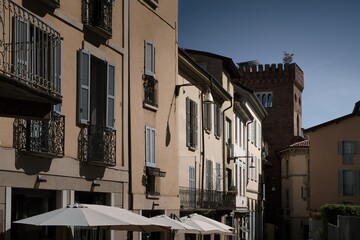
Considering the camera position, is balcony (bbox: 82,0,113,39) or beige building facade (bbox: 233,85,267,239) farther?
beige building facade (bbox: 233,85,267,239)

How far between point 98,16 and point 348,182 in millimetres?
42051

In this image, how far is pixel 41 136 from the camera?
13.7m

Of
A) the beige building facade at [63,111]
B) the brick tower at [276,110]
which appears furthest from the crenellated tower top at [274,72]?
the beige building facade at [63,111]

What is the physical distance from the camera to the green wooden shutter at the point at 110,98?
17156 mm

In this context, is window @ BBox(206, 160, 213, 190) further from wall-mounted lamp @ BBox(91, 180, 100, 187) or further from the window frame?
wall-mounted lamp @ BBox(91, 180, 100, 187)

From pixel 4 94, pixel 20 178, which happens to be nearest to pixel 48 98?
pixel 4 94

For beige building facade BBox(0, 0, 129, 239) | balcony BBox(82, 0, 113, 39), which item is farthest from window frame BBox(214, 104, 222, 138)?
balcony BBox(82, 0, 113, 39)

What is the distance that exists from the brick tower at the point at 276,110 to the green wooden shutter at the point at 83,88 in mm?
60647

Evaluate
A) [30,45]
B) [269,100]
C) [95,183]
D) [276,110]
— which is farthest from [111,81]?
[269,100]

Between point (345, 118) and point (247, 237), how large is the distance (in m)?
13.9

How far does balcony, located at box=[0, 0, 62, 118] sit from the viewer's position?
980 centimetres

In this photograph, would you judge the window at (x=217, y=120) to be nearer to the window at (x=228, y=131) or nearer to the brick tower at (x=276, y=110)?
the window at (x=228, y=131)

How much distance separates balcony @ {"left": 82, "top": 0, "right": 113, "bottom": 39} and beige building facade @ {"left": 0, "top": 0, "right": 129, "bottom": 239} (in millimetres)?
23

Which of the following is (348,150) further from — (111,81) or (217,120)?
(111,81)
